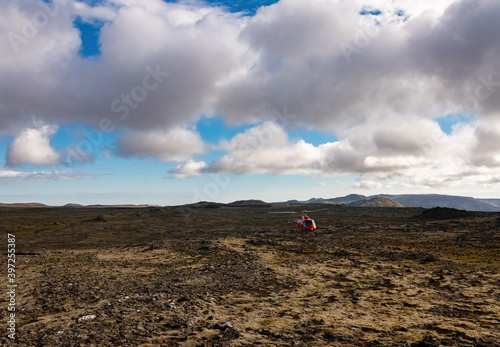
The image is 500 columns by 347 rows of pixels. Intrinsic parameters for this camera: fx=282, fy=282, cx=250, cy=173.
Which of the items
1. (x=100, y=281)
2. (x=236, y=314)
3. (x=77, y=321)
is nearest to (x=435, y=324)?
(x=236, y=314)

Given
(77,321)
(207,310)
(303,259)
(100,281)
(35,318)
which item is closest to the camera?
(77,321)

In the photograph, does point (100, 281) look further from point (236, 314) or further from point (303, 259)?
point (303, 259)

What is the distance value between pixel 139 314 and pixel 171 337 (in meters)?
2.23

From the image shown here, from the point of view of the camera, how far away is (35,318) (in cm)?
909

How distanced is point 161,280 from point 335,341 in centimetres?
951

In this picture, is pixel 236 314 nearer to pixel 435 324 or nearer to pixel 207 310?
pixel 207 310

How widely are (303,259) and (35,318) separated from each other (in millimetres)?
14530

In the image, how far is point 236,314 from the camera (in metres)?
9.48

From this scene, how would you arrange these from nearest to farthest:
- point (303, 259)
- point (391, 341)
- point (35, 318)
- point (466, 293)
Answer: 1. point (391, 341)
2. point (35, 318)
3. point (466, 293)
4. point (303, 259)

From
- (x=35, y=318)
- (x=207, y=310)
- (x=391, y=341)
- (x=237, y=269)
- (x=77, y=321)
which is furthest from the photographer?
(x=237, y=269)

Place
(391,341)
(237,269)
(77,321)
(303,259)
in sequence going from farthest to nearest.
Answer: (303,259) < (237,269) < (77,321) < (391,341)

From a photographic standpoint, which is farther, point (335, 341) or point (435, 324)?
point (435, 324)

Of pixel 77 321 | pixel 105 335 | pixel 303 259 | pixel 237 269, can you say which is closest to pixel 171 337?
pixel 105 335

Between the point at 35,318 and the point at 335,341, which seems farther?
the point at 35,318
